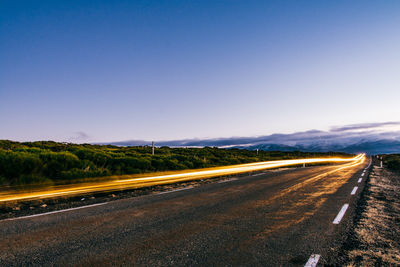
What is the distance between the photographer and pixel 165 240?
4.42m

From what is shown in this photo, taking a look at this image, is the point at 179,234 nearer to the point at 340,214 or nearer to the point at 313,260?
the point at 313,260

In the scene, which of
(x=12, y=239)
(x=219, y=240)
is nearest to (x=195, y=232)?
(x=219, y=240)

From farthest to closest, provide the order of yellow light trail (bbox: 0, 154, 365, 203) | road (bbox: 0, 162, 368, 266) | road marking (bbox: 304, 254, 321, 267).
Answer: yellow light trail (bbox: 0, 154, 365, 203), road (bbox: 0, 162, 368, 266), road marking (bbox: 304, 254, 321, 267)

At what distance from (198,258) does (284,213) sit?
337 cm

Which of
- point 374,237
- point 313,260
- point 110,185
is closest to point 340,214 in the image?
point 374,237

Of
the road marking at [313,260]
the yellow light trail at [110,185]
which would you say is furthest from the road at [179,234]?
the yellow light trail at [110,185]

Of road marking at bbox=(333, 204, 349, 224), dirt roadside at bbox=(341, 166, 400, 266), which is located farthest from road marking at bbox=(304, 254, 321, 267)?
road marking at bbox=(333, 204, 349, 224)

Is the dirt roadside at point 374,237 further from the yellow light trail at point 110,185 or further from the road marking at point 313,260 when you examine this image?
the yellow light trail at point 110,185

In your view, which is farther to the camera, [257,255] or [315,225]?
[315,225]

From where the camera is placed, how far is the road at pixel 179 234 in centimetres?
370

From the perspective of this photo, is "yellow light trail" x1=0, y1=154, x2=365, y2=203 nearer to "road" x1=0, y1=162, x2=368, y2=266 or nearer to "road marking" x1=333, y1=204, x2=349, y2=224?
"road" x1=0, y1=162, x2=368, y2=266

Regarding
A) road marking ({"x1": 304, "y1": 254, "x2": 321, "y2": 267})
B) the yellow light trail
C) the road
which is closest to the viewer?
road marking ({"x1": 304, "y1": 254, "x2": 321, "y2": 267})

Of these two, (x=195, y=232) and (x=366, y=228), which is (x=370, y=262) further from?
(x=195, y=232)

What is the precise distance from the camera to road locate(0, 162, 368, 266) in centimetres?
370
